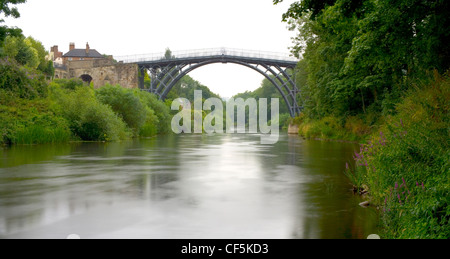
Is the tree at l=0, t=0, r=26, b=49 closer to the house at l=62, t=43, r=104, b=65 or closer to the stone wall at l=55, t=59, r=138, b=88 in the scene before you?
the stone wall at l=55, t=59, r=138, b=88

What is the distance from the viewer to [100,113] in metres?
29.5

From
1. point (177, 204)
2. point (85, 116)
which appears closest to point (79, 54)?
point (85, 116)

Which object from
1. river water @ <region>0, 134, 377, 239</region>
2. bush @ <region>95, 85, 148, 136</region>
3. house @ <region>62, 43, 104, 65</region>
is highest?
house @ <region>62, 43, 104, 65</region>

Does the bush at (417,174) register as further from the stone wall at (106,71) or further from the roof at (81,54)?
the roof at (81,54)

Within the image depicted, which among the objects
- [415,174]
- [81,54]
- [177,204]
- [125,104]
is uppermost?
[81,54]

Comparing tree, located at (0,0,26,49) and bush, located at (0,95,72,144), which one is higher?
tree, located at (0,0,26,49)

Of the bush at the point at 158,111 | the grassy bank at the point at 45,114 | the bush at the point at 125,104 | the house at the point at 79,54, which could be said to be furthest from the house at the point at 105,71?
the house at the point at 79,54

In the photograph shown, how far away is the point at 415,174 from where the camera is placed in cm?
676

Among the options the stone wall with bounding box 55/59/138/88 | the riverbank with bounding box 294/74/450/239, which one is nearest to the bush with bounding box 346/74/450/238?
the riverbank with bounding box 294/74/450/239

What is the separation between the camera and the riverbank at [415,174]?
4.97 metres

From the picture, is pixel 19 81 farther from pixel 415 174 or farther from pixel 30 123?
pixel 415 174

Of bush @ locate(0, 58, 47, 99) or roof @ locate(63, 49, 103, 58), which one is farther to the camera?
roof @ locate(63, 49, 103, 58)

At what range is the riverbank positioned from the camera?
196 inches
